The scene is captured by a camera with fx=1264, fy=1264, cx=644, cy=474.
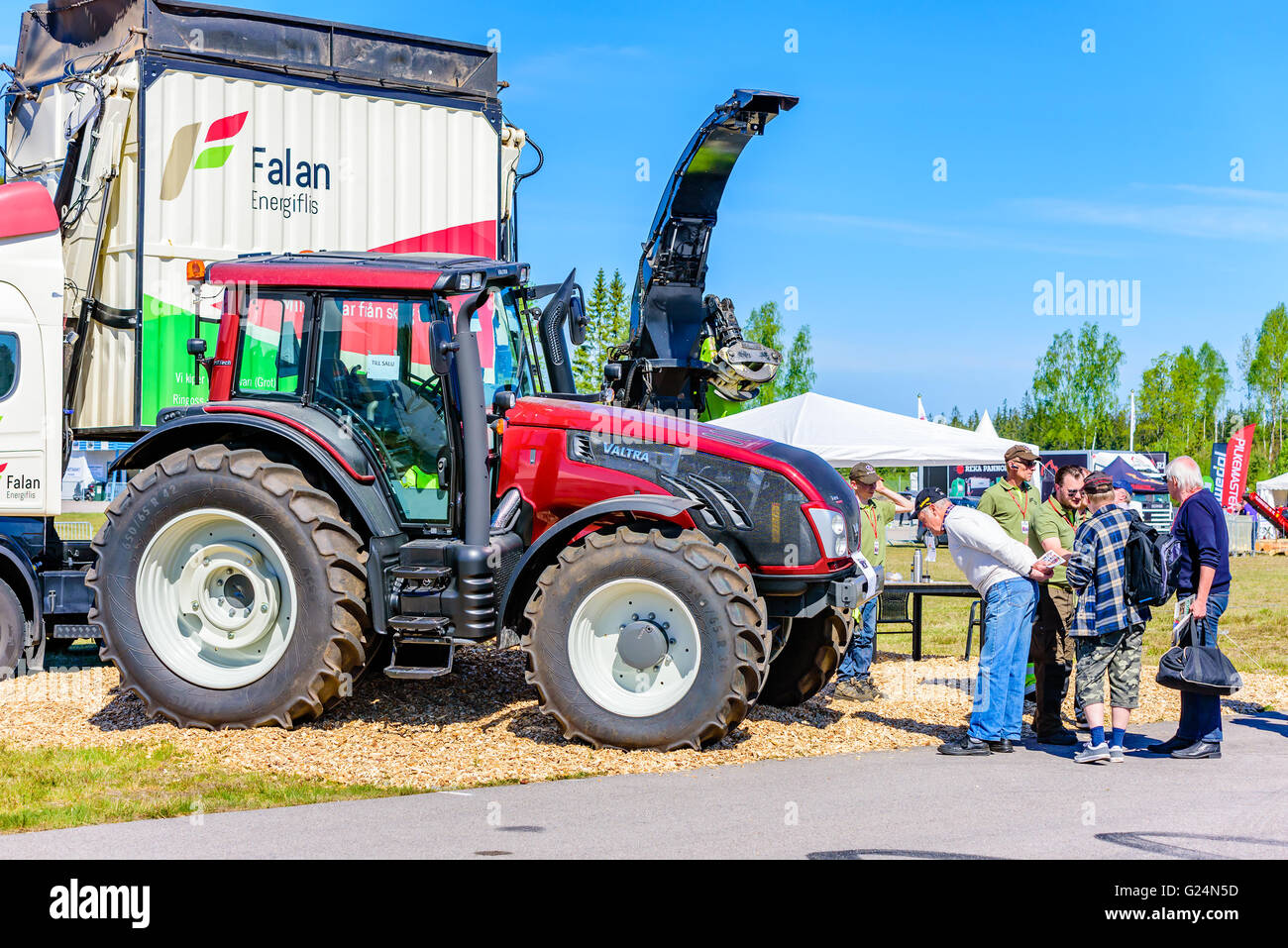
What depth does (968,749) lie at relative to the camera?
778 cm

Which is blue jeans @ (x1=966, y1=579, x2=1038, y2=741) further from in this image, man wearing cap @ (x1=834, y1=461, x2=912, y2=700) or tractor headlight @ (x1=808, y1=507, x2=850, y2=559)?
man wearing cap @ (x1=834, y1=461, x2=912, y2=700)

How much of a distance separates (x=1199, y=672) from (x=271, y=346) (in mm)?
6031

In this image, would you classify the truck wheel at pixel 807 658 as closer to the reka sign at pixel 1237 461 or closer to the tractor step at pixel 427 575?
the tractor step at pixel 427 575

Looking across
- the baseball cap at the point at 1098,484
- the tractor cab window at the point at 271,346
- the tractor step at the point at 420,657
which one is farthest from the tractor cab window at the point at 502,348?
the baseball cap at the point at 1098,484

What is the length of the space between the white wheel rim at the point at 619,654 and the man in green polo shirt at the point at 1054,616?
8.25 feet

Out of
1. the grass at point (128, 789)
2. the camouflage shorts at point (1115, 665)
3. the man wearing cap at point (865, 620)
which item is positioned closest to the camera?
the grass at point (128, 789)

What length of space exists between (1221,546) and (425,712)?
5.22 metres

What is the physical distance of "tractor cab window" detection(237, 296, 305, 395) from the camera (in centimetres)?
781

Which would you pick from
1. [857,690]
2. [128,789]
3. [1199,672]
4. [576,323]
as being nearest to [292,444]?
[576,323]

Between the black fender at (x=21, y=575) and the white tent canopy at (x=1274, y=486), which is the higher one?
the black fender at (x=21, y=575)

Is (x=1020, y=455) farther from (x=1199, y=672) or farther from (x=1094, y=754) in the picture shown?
(x=1094, y=754)

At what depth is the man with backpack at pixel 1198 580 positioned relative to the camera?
25.7 feet
